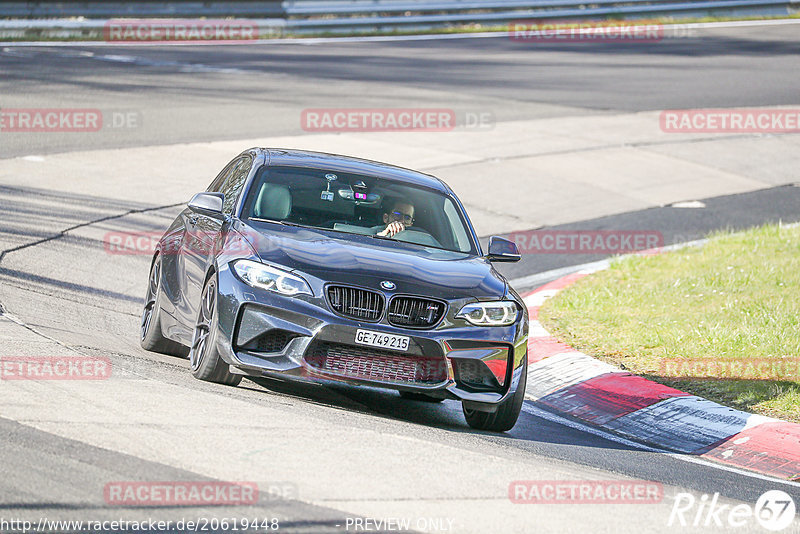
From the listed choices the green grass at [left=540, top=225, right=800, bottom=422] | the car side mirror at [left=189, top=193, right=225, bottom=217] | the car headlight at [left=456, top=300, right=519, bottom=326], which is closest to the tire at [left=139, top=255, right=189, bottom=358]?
the car side mirror at [left=189, top=193, right=225, bottom=217]

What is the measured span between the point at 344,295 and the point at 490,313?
3.08 feet

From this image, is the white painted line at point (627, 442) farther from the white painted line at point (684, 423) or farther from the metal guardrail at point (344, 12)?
the metal guardrail at point (344, 12)

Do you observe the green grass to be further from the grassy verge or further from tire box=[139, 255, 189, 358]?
the grassy verge

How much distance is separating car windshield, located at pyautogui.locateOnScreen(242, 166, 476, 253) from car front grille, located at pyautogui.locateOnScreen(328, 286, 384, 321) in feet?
3.55

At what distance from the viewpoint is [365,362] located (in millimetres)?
6918

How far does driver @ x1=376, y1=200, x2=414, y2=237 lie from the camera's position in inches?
322

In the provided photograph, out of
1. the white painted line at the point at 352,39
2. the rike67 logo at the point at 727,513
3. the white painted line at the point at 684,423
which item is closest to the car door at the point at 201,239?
the white painted line at the point at 684,423

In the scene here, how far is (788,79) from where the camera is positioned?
27547mm

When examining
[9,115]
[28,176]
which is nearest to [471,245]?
[28,176]

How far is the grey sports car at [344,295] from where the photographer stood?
6906 millimetres

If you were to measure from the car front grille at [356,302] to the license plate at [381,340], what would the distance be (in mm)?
105

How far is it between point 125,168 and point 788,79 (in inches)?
675

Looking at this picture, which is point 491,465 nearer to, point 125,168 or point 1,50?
point 125,168

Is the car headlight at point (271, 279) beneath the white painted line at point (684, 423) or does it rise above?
above
